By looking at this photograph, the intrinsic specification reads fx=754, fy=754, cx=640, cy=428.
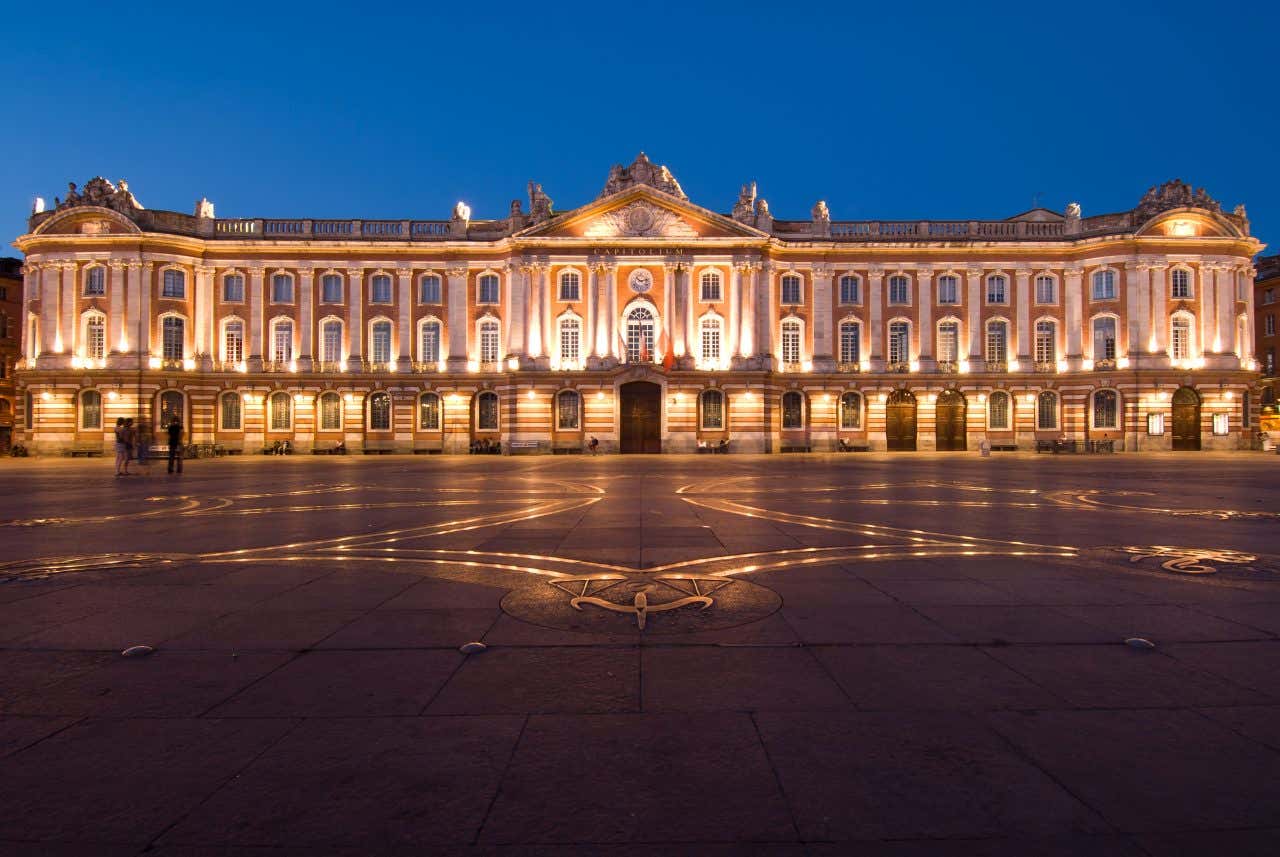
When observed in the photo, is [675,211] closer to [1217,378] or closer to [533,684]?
[1217,378]

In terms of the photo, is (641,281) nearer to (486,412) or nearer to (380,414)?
(486,412)

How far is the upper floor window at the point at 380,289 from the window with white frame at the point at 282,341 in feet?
19.3

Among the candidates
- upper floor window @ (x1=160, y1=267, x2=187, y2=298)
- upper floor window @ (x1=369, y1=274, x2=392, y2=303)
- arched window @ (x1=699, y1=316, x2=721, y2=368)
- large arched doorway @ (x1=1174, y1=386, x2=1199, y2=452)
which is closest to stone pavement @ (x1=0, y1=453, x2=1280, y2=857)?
arched window @ (x1=699, y1=316, x2=721, y2=368)

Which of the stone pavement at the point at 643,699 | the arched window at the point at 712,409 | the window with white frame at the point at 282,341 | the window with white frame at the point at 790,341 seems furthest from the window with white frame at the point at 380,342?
the stone pavement at the point at 643,699

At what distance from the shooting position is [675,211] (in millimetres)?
49500

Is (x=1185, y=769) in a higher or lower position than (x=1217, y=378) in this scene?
lower

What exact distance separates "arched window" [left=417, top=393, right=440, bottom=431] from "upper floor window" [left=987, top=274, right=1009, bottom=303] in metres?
38.7

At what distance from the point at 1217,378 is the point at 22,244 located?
7923cm

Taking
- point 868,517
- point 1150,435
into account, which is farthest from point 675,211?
point 868,517

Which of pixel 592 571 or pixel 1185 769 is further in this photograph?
pixel 592 571

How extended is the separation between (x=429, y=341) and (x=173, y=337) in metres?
16.8

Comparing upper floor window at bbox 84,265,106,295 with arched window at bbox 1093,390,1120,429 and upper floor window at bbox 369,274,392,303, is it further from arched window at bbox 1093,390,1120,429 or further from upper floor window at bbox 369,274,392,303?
arched window at bbox 1093,390,1120,429

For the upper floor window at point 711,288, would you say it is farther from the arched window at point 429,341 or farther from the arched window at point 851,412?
the arched window at point 429,341

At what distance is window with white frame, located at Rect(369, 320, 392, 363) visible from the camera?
52.1 meters
